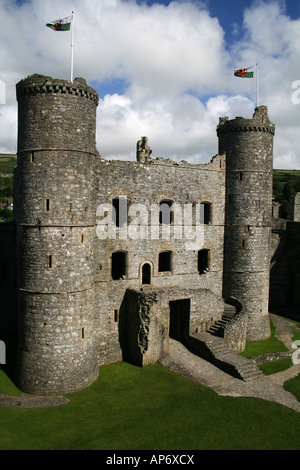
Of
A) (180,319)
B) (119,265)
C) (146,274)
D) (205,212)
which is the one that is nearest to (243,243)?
(205,212)

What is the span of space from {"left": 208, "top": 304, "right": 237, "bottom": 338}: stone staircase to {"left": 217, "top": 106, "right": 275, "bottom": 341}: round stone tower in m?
0.83

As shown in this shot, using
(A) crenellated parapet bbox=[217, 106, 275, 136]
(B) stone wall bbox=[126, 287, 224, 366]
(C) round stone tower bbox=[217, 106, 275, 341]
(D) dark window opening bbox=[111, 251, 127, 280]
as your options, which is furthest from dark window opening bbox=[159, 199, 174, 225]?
(A) crenellated parapet bbox=[217, 106, 275, 136]

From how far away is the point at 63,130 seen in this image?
1505cm

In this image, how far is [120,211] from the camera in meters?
18.6

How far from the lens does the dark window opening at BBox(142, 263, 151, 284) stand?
20178 mm

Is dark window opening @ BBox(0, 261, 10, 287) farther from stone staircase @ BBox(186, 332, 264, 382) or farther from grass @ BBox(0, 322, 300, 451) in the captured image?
stone staircase @ BBox(186, 332, 264, 382)

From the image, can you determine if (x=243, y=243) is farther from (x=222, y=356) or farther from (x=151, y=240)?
(x=222, y=356)

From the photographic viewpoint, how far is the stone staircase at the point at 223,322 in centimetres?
1953

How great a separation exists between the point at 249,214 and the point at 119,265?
840 cm

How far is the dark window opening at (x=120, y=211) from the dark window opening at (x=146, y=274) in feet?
9.53

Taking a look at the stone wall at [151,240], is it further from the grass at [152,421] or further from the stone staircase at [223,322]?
the grass at [152,421]

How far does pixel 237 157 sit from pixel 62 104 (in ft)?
36.5

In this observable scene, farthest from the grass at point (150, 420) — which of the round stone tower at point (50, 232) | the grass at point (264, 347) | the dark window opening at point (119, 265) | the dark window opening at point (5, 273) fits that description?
the dark window opening at point (119, 265)

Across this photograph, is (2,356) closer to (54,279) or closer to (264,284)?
(54,279)
